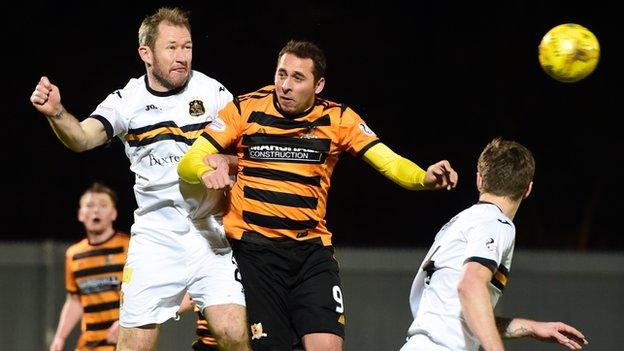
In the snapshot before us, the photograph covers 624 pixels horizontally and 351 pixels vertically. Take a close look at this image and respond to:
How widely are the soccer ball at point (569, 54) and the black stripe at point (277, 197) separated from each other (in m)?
1.41

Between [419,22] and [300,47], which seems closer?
[300,47]

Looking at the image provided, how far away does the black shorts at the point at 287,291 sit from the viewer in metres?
5.02

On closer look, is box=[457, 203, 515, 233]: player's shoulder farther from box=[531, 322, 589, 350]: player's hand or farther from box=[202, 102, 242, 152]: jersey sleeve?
box=[202, 102, 242, 152]: jersey sleeve

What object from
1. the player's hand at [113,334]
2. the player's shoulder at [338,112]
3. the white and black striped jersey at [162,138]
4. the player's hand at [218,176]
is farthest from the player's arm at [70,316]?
the player's hand at [218,176]

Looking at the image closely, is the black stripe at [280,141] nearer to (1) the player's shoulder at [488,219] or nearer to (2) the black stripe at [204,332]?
(1) the player's shoulder at [488,219]

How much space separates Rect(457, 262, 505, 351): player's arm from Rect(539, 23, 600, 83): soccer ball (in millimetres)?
1717

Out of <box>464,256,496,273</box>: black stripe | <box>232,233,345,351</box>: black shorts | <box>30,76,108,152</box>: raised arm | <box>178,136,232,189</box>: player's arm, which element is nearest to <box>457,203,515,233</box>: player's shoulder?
<box>464,256,496,273</box>: black stripe

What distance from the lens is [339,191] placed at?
1043cm

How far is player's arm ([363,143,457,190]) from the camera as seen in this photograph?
184 inches

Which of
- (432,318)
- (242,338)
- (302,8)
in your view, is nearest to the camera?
(432,318)

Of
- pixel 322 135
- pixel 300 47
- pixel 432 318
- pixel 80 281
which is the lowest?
pixel 80 281

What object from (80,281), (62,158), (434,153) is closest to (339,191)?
(434,153)

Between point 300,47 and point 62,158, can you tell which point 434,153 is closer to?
point 62,158
